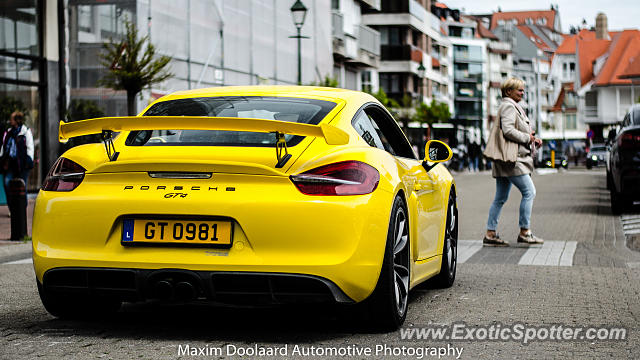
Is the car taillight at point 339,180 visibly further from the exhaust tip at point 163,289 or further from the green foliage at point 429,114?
the green foliage at point 429,114

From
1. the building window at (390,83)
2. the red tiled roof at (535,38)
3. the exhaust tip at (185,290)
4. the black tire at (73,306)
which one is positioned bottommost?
the black tire at (73,306)

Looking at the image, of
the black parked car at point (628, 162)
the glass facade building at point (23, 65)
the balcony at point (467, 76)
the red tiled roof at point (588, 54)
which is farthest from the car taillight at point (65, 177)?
the balcony at point (467, 76)

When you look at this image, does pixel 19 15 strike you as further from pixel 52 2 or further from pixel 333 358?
pixel 333 358

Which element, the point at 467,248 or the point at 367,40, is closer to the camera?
the point at 467,248

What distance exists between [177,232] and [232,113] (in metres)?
1.16

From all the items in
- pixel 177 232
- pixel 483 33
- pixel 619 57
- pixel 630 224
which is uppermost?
pixel 483 33

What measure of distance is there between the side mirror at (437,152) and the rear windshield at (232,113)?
1.29 metres

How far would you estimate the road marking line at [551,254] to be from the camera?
10.1 metres

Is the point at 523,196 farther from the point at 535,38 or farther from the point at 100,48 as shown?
the point at 535,38

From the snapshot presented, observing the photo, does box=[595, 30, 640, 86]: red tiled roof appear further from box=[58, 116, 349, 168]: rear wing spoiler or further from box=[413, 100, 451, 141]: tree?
box=[58, 116, 349, 168]: rear wing spoiler

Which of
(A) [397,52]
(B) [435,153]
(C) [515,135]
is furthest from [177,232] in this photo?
(A) [397,52]

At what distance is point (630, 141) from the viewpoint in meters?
16.2

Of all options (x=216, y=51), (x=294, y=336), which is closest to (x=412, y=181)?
(x=294, y=336)

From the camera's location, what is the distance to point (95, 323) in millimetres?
6082
